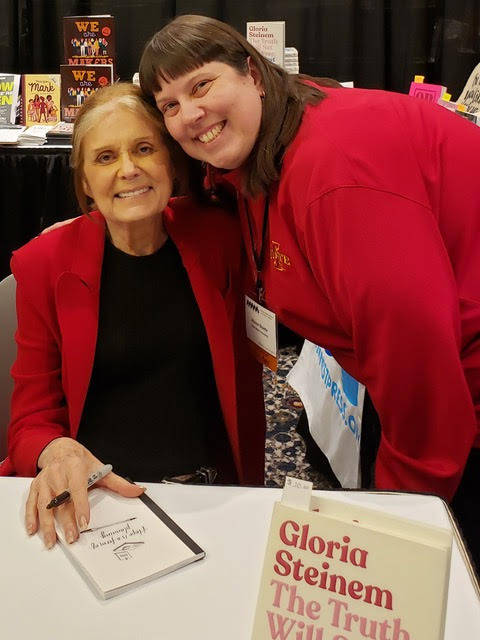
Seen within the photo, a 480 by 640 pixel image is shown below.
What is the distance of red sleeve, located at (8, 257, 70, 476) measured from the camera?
1.38 m

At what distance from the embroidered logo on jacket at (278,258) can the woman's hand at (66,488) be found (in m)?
0.51

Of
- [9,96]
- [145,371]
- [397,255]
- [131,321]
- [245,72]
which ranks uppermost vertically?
[245,72]

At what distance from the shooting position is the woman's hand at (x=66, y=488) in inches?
38.4

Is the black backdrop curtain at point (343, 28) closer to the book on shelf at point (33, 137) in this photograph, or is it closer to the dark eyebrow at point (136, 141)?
the book on shelf at point (33, 137)

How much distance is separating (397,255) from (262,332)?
0.51 meters

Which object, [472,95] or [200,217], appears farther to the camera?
[472,95]

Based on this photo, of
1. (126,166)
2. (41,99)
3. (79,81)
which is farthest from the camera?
(41,99)

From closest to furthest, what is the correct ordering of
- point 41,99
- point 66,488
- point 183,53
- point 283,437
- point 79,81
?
point 66,488 → point 183,53 → point 283,437 → point 79,81 → point 41,99

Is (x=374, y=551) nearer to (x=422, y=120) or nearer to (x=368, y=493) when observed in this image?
(x=368, y=493)

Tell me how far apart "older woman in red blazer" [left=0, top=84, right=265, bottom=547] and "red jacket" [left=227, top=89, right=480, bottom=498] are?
26 cm

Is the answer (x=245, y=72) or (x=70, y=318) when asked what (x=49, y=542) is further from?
(x=245, y=72)

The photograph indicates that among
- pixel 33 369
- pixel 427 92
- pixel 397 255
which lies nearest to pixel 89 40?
pixel 427 92

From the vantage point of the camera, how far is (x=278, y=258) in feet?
4.34

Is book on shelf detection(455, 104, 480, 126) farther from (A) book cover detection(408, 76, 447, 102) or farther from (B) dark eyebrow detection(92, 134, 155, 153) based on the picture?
(B) dark eyebrow detection(92, 134, 155, 153)
